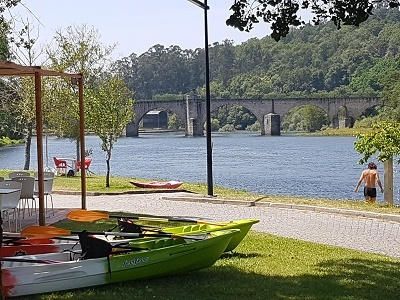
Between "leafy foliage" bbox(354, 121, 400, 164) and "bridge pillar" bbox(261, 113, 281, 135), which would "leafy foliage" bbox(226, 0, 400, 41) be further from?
"bridge pillar" bbox(261, 113, 281, 135)

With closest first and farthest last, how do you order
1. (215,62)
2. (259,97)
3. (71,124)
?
(71,124), (259,97), (215,62)

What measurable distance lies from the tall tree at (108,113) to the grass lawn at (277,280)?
1158 cm

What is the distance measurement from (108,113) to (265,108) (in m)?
56.6

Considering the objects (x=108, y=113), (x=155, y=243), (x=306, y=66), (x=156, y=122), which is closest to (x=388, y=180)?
(x=108, y=113)

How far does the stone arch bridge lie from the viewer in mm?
72875

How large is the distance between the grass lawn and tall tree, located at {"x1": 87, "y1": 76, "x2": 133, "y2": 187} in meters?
11.6

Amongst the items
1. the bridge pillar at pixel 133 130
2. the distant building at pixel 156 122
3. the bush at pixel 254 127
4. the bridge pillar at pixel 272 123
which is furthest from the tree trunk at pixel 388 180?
the distant building at pixel 156 122

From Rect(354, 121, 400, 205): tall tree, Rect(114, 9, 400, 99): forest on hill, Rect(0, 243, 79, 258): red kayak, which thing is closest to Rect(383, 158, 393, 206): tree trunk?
Rect(354, 121, 400, 205): tall tree

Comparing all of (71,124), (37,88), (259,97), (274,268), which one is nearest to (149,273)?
(274,268)

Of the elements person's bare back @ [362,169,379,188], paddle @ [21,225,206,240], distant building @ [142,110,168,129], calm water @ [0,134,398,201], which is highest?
distant building @ [142,110,168,129]

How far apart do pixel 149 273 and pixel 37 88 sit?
13.9 feet

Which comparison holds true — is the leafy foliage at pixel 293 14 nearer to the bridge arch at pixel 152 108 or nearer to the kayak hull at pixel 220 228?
the kayak hull at pixel 220 228

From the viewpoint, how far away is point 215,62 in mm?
102062

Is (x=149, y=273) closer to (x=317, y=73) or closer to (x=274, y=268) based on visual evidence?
(x=274, y=268)
